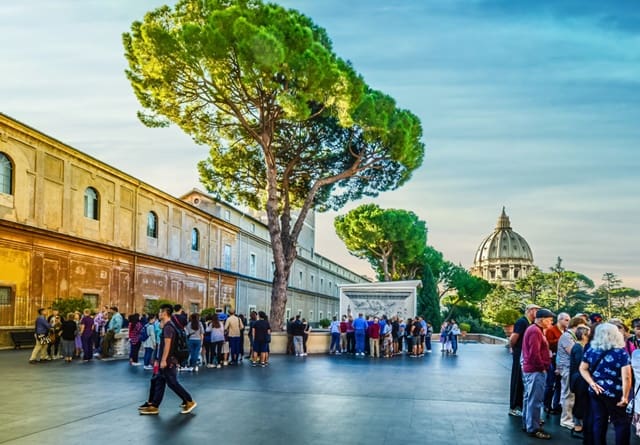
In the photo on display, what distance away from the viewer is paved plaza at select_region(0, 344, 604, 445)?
7488mm

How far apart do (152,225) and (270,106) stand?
11671 mm

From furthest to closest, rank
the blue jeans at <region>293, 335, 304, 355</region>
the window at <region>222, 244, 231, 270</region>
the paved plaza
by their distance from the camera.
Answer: the window at <region>222, 244, 231, 270</region> → the blue jeans at <region>293, 335, 304, 355</region> → the paved plaza

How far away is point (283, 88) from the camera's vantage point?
2181 centimetres

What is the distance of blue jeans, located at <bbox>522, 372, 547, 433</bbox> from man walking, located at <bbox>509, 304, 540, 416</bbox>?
0.98 metres

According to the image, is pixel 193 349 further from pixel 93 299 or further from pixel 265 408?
pixel 93 299

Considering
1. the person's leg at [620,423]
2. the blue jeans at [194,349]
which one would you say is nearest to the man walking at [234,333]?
the blue jeans at [194,349]

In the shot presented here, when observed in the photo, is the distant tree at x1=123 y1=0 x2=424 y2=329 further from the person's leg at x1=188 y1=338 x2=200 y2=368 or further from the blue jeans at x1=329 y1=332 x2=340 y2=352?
the person's leg at x1=188 y1=338 x2=200 y2=368

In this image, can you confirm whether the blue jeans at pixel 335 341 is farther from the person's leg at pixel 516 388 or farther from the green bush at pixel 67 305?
the person's leg at pixel 516 388

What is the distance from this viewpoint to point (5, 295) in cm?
A: 1962

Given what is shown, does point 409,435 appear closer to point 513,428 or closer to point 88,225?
point 513,428

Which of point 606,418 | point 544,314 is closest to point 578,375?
point 544,314

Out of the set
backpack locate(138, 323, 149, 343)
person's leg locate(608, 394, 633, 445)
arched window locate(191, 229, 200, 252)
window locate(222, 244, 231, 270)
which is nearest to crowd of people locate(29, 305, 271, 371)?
backpack locate(138, 323, 149, 343)

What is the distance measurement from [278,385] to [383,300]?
1567 cm

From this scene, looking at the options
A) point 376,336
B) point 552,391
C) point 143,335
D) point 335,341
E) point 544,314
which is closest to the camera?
point 544,314
